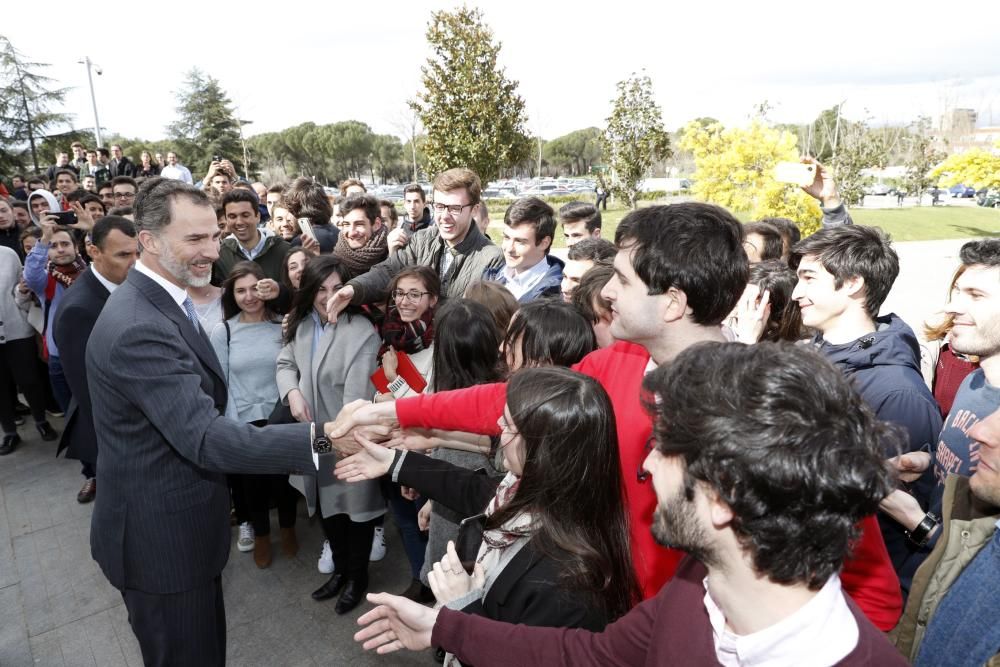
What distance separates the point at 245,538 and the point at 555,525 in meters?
3.48

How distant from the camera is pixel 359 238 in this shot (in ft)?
16.7

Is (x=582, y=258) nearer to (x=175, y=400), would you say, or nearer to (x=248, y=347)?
(x=248, y=347)

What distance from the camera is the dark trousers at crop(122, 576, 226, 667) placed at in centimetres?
228

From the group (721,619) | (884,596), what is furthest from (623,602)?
(884,596)

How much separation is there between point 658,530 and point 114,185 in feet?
28.6

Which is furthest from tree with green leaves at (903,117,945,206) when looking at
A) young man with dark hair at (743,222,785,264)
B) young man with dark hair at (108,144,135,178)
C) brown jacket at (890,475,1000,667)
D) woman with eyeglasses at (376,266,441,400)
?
brown jacket at (890,475,1000,667)

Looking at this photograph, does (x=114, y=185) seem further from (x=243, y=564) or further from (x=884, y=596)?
(x=884, y=596)

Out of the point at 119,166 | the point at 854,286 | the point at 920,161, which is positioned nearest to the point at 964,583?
the point at 854,286

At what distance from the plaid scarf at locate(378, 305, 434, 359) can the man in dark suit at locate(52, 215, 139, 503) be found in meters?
1.90

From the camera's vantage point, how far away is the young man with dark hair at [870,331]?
2301mm

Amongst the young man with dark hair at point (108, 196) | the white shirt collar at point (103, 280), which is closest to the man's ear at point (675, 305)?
the white shirt collar at point (103, 280)

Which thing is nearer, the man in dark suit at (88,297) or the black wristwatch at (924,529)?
the black wristwatch at (924,529)

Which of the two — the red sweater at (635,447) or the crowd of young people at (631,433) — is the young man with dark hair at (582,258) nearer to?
the crowd of young people at (631,433)

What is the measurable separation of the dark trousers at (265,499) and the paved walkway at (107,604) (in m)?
0.27
